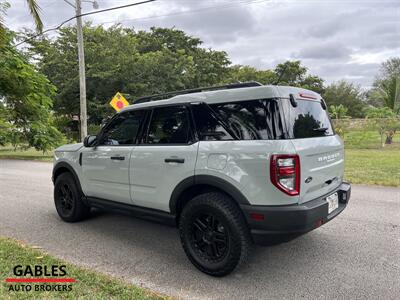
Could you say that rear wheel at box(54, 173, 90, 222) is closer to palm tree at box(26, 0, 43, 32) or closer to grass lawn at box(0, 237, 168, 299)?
grass lawn at box(0, 237, 168, 299)

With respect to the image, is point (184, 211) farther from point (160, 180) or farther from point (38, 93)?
point (38, 93)

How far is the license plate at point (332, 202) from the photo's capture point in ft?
10.9

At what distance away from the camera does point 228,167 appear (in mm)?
3041

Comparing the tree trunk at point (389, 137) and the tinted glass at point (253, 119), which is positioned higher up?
the tinted glass at point (253, 119)

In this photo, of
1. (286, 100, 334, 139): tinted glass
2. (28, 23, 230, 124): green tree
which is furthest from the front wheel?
(28, 23, 230, 124): green tree

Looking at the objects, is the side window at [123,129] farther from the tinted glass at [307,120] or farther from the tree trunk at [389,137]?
the tree trunk at [389,137]

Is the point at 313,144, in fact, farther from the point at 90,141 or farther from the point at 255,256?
the point at 90,141

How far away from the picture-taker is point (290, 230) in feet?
9.39

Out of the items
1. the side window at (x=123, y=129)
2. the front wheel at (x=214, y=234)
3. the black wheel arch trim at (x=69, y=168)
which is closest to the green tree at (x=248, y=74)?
the black wheel arch trim at (x=69, y=168)

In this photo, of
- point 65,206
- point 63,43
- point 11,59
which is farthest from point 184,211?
point 63,43

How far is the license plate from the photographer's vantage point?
3318 mm

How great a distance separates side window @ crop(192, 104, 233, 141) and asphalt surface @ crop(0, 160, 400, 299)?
141 cm

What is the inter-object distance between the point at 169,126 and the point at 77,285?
6.19 feet

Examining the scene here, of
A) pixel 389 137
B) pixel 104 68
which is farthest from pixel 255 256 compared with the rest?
pixel 104 68
